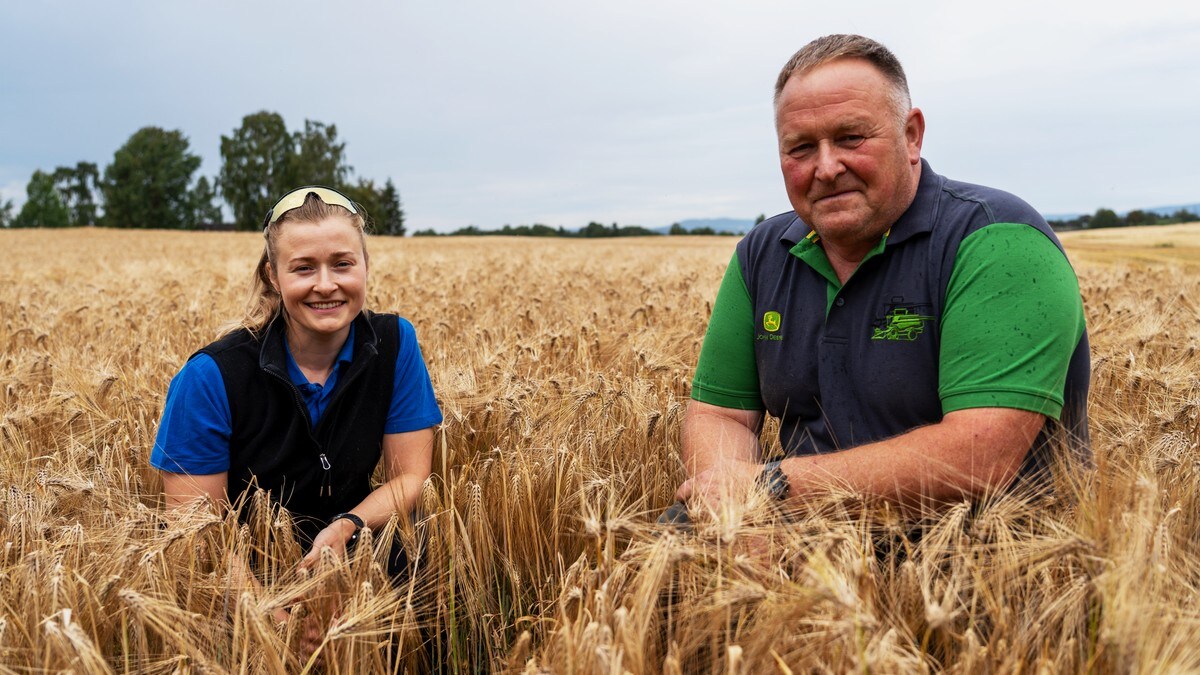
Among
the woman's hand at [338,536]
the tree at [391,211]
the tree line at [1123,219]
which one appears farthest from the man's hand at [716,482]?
the tree at [391,211]

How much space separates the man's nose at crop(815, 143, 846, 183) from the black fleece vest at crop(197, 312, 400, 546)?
1387 millimetres

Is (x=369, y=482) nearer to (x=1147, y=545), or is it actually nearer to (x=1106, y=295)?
(x=1147, y=545)

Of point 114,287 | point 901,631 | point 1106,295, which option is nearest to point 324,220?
point 901,631

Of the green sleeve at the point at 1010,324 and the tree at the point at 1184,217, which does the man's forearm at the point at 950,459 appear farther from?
the tree at the point at 1184,217

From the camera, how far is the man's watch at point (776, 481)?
6.20 feet

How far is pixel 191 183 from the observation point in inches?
2977

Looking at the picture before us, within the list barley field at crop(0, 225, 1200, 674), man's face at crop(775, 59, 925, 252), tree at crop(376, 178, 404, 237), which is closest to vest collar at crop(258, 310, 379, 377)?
barley field at crop(0, 225, 1200, 674)

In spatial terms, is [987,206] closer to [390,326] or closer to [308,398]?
[390,326]

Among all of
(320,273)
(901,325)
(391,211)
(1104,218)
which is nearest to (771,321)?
(901,325)

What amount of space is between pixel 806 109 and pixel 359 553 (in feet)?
5.06

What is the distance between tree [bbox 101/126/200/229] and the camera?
71.1 m

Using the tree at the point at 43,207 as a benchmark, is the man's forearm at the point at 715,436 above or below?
below

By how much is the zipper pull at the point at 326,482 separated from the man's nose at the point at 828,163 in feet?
5.31

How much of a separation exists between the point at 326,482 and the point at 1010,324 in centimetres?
192
